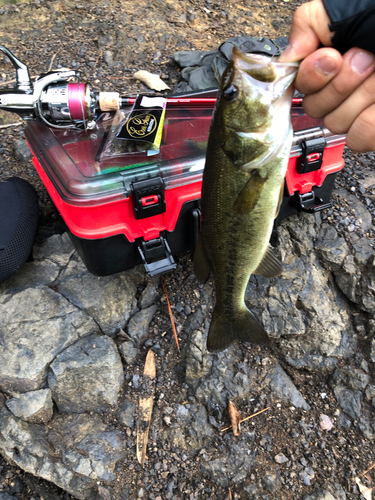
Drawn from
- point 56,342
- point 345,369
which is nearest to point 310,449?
point 345,369

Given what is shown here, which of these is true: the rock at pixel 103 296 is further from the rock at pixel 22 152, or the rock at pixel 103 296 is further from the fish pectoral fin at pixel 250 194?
the fish pectoral fin at pixel 250 194

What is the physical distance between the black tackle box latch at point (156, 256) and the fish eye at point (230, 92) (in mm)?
1271

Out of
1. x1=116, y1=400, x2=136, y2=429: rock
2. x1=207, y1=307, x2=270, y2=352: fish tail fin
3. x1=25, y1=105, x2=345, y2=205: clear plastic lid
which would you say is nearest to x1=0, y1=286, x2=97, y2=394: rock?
x1=116, y1=400, x2=136, y2=429: rock

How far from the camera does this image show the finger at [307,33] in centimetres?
134

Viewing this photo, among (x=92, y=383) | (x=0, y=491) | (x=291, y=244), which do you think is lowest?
(x=0, y=491)

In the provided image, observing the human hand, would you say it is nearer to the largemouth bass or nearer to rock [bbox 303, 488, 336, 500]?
the largemouth bass

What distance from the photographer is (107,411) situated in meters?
2.63

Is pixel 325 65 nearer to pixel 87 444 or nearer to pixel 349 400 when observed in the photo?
pixel 349 400

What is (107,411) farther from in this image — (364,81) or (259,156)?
(364,81)

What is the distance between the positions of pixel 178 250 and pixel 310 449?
5.48 ft

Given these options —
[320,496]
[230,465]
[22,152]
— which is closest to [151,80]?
[22,152]

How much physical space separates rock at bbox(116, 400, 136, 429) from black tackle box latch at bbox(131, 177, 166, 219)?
138cm

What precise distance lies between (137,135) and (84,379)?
1755mm

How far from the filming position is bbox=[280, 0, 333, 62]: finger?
1.34 meters
